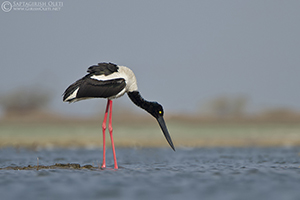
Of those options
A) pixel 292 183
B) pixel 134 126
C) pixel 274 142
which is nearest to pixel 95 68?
pixel 292 183

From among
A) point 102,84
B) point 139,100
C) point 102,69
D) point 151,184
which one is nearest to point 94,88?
point 102,84

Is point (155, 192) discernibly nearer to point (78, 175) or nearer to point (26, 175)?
point (78, 175)

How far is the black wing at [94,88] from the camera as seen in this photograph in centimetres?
1069

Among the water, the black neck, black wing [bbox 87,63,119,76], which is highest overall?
black wing [bbox 87,63,119,76]

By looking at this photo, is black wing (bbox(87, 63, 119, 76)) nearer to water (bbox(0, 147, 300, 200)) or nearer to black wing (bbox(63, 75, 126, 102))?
black wing (bbox(63, 75, 126, 102))

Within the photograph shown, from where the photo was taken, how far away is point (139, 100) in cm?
1161

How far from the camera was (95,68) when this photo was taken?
10891 millimetres

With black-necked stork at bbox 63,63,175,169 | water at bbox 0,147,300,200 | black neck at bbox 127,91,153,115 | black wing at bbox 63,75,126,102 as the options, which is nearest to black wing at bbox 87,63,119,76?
black-necked stork at bbox 63,63,175,169

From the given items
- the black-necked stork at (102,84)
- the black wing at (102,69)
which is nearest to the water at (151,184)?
the black-necked stork at (102,84)

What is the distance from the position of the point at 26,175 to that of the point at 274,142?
780 inches

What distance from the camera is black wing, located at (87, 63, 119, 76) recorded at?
35.6 feet

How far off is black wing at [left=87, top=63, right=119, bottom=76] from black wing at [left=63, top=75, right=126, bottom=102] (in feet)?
0.61

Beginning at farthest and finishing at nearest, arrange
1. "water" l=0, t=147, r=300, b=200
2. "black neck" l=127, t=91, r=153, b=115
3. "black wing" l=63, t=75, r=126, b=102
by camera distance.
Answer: "black neck" l=127, t=91, r=153, b=115, "black wing" l=63, t=75, r=126, b=102, "water" l=0, t=147, r=300, b=200

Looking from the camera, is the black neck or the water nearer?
the water
